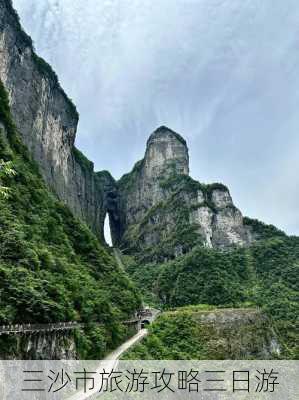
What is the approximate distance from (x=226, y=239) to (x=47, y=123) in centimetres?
4079

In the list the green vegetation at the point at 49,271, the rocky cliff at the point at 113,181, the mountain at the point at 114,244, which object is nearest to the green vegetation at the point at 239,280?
the mountain at the point at 114,244

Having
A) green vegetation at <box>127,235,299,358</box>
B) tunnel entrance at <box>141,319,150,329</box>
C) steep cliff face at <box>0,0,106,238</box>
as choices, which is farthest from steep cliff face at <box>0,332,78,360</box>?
steep cliff face at <box>0,0,106,238</box>

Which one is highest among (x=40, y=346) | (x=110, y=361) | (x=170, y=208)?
(x=170, y=208)

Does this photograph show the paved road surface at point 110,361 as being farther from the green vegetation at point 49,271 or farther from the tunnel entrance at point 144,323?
the tunnel entrance at point 144,323

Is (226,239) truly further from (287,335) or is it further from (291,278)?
(287,335)

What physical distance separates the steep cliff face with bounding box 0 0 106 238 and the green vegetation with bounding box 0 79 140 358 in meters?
12.1

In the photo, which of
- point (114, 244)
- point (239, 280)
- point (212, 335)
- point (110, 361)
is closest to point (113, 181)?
point (114, 244)

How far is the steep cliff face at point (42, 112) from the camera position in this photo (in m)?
62.5

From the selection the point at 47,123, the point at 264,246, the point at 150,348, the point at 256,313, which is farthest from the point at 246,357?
the point at 47,123

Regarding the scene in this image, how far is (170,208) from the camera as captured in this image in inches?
3846

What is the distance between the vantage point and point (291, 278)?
69.6 m

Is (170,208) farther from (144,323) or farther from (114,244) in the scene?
(144,323)

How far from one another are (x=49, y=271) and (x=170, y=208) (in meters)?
72.8

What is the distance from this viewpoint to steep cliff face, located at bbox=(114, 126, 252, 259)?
8750 cm
